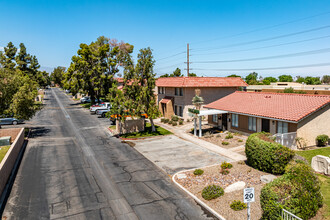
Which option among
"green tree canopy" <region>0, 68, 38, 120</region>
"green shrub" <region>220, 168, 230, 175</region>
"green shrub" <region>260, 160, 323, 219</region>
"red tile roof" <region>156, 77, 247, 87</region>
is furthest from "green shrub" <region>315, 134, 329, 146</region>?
"green tree canopy" <region>0, 68, 38, 120</region>

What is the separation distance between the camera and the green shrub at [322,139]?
21359 millimetres

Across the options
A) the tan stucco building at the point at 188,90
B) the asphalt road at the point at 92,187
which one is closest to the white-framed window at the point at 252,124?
the tan stucco building at the point at 188,90

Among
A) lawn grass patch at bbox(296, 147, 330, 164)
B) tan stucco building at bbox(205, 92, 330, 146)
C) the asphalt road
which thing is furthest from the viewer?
tan stucco building at bbox(205, 92, 330, 146)

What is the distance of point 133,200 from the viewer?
A: 510 inches

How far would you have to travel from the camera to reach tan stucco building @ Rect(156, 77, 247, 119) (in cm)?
3619

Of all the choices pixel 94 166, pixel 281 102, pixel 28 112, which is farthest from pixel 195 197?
pixel 28 112

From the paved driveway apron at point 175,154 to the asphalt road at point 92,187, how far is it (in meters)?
0.97

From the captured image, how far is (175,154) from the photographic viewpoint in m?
21.2

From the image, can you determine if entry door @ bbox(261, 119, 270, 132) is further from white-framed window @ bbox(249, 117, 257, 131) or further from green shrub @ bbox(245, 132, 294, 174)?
green shrub @ bbox(245, 132, 294, 174)

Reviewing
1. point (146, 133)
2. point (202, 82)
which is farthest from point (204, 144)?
point (202, 82)

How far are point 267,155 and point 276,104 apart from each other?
11.1 meters

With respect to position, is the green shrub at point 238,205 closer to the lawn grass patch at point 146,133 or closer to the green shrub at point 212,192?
the green shrub at point 212,192

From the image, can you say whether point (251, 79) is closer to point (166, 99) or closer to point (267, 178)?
point (166, 99)

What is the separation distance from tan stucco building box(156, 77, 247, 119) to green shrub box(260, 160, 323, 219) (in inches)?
987
